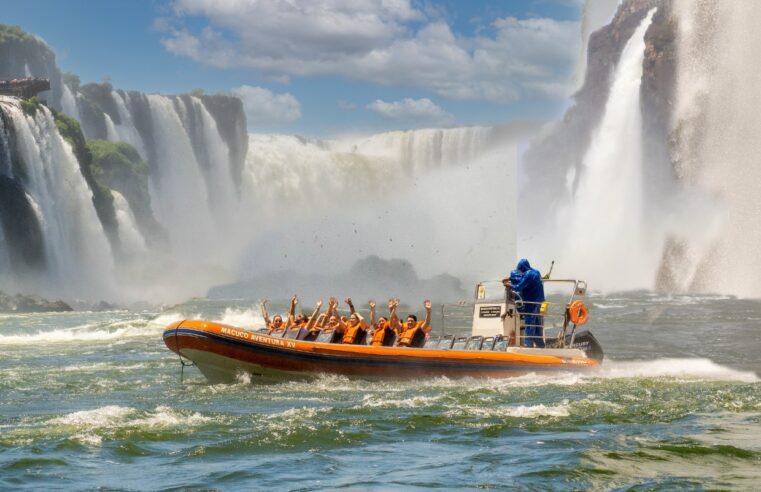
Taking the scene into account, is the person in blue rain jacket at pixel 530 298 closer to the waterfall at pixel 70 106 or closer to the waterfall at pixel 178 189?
the waterfall at pixel 178 189

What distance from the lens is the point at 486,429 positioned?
1594 centimetres

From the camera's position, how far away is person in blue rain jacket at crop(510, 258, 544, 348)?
2231 cm

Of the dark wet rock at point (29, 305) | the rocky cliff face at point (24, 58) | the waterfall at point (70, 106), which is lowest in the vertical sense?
the dark wet rock at point (29, 305)

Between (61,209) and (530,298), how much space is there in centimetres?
5114

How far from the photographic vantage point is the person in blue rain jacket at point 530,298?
878 inches

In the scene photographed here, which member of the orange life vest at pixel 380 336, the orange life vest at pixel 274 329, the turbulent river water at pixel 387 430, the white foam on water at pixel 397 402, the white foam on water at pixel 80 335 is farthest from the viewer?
the white foam on water at pixel 80 335

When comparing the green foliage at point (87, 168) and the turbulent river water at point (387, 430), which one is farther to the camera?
the green foliage at point (87, 168)

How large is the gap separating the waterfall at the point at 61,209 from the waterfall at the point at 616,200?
91.7 ft

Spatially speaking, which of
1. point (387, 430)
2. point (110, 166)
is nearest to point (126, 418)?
point (387, 430)

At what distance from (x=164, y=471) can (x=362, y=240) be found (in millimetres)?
76109

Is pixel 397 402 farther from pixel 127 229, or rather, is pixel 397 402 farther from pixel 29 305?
pixel 127 229

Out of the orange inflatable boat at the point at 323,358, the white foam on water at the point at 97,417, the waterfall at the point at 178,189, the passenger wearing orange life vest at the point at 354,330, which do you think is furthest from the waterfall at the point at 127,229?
the white foam on water at the point at 97,417

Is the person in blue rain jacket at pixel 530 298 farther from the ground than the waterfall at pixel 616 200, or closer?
closer

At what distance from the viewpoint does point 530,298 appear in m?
22.5
